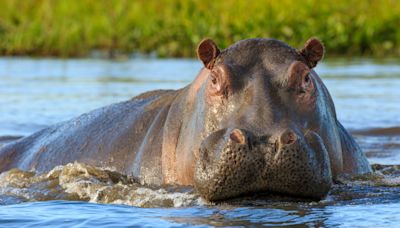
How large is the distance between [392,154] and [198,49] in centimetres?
313

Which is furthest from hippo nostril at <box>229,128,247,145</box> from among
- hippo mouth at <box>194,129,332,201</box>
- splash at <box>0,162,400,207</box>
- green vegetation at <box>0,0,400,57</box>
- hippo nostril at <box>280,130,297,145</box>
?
green vegetation at <box>0,0,400,57</box>

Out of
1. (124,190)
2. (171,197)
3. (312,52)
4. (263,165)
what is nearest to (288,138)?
(263,165)

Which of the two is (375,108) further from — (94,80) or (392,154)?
(94,80)

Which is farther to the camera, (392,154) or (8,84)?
(8,84)

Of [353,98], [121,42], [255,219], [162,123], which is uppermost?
[121,42]

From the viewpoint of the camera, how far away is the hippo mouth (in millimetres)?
4453

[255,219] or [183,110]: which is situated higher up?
[183,110]

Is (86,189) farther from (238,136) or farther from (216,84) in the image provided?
(238,136)

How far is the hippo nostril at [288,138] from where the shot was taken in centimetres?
446

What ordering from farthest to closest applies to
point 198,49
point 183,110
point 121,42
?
point 121,42 → point 183,110 → point 198,49

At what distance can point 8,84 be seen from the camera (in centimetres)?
1418

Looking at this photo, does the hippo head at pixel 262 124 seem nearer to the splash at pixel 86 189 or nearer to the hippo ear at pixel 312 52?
the hippo ear at pixel 312 52

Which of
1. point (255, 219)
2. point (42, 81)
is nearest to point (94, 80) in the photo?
point (42, 81)

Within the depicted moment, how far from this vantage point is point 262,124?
4.63 metres
